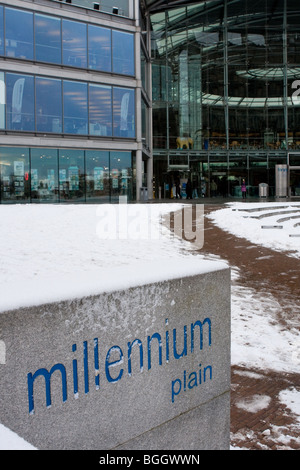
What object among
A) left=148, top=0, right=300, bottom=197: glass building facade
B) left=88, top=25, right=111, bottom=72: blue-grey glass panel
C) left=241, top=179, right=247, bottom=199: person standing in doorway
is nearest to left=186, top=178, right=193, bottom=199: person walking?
left=148, top=0, right=300, bottom=197: glass building facade

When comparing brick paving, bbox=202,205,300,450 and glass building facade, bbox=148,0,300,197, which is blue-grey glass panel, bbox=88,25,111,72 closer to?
glass building facade, bbox=148,0,300,197

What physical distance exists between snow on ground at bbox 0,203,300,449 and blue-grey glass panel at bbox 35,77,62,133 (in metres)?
12.9

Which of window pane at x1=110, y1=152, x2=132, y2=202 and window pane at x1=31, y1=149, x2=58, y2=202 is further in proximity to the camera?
window pane at x1=110, y1=152, x2=132, y2=202

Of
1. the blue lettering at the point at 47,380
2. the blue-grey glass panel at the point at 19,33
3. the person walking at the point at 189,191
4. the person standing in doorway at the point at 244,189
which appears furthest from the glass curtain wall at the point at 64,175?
the blue lettering at the point at 47,380

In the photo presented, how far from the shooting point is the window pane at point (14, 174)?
28391 mm

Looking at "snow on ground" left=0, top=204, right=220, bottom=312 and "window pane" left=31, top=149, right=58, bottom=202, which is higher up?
"window pane" left=31, top=149, right=58, bottom=202

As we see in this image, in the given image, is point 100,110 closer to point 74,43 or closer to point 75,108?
point 75,108

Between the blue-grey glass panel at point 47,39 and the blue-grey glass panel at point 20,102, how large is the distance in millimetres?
1770

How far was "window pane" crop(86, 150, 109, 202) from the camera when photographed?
3122 cm

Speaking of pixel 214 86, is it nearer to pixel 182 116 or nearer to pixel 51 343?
pixel 182 116

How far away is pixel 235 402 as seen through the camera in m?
4.06

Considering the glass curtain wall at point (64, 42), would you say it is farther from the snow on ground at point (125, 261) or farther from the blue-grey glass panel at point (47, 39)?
the snow on ground at point (125, 261)

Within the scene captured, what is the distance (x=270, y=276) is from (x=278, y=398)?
5041 millimetres
